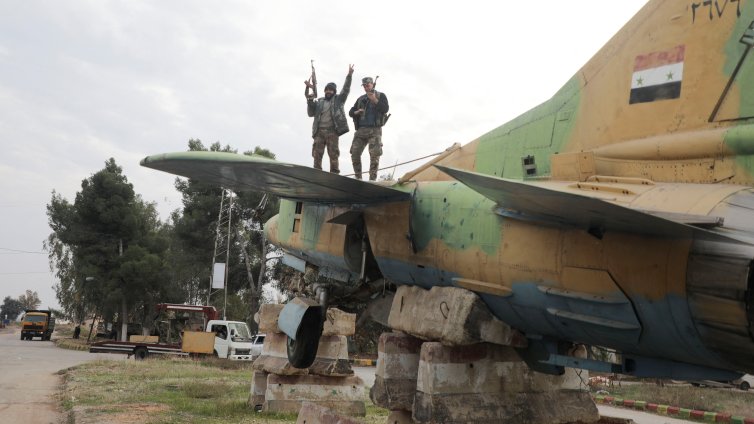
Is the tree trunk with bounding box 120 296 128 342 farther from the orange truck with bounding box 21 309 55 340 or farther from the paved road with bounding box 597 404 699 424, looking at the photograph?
the paved road with bounding box 597 404 699 424

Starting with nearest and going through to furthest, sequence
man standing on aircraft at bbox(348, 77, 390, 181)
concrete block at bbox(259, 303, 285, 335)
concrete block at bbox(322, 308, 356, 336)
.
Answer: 1. man standing on aircraft at bbox(348, 77, 390, 181)
2. concrete block at bbox(322, 308, 356, 336)
3. concrete block at bbox(259, 303, 285, 335)

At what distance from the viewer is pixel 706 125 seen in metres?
4.96

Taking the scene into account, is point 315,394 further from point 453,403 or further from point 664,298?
point 664,298

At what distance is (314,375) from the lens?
473 inches

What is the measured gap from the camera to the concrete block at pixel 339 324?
11.8 m

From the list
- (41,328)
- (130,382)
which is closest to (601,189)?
(130,382)

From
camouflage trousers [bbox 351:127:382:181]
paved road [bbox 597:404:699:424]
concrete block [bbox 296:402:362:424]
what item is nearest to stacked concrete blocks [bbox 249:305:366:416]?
camouflage trousers [bbox 351:127:382:181]

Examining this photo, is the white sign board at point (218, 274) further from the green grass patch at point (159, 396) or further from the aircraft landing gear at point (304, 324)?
the aircraft landing gear at point (304, 324)

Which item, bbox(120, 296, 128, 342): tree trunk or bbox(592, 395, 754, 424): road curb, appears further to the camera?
bbox(120, 296, 128, 342): tree trunk

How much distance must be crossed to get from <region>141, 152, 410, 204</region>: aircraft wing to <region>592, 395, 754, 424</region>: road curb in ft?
36.2

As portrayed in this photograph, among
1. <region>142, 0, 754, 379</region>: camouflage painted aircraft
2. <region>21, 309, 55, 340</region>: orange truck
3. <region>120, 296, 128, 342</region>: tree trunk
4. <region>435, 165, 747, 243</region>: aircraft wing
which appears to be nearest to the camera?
<region>435, 165, 747, 243</region>: aircraft wing

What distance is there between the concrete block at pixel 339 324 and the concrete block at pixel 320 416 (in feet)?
13.6

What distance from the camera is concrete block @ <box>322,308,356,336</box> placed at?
11.8 meters

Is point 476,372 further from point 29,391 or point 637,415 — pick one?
point 29,391
